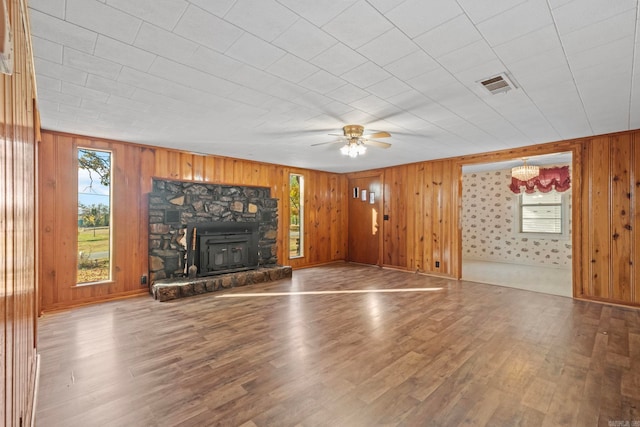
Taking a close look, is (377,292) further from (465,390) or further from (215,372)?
(215,372)

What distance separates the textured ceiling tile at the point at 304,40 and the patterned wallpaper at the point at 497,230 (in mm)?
7271

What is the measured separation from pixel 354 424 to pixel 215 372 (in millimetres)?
1191

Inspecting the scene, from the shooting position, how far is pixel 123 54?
2059 mm

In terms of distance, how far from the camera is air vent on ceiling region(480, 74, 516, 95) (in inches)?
94.8

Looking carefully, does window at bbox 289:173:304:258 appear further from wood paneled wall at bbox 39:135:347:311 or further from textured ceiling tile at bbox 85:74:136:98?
textured ceiling tile at bbox 85:74:136:98

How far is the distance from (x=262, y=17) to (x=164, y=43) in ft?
2.44

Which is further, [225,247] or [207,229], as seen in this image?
[225,247]

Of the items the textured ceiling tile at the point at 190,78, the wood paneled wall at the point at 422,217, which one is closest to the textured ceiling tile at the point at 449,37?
the textured ceiling tile at the point at 190,78

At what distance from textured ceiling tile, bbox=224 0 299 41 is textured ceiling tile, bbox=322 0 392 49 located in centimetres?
25

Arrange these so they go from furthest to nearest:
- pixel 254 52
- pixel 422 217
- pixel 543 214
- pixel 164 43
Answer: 1. pixel 543 214
2. pixel 422 217
3. pixel 254 52
4. pixel 164 43

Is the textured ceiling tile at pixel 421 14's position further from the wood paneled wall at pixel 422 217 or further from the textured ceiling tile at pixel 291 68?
the wood paneled wall at pixel 422 217

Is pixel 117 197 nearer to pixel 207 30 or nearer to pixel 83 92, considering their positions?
pixel 83 92

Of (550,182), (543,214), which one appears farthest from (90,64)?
(543,214)

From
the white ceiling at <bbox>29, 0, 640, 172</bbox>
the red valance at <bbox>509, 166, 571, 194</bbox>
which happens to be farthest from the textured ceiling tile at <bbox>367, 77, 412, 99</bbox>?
the red valance at <bbox>509, 166, 571, 194</bbox>
